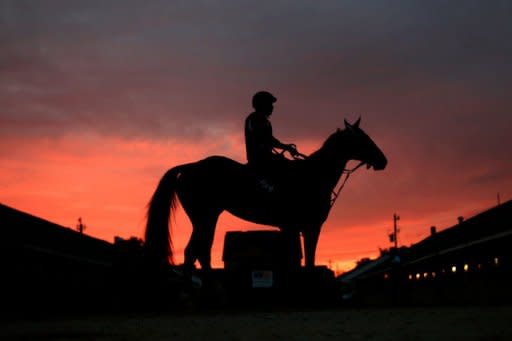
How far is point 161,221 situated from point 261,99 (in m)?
2.66

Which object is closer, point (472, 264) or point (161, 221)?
point (161, 221)

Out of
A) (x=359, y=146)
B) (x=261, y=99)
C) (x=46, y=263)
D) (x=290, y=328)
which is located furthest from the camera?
(x=46, y=263)

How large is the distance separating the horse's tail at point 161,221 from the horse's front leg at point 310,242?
2202 millimetres

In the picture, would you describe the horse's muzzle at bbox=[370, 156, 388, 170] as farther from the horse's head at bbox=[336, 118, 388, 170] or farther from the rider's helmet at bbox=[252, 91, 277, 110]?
the rider's helmet at bbox=[252, 91, 277, 110]

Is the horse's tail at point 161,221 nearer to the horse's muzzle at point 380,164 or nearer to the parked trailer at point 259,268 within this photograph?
the horse's muzzle at point 380,164

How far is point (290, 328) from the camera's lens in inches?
220

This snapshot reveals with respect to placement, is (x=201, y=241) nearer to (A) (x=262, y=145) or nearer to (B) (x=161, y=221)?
(B) (x=161, y=221)

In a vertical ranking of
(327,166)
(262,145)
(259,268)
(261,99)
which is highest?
(261,99)

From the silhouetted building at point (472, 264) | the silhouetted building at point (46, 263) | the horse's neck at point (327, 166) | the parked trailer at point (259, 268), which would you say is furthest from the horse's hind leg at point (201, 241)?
the silhouetted building at point (472, 264)

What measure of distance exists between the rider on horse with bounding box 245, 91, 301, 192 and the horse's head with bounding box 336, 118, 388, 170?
1078 millimetres

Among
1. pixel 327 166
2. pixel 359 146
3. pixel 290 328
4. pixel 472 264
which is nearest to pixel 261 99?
pixel 327 166

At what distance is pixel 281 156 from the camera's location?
10195mm

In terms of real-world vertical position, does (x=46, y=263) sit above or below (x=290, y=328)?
above

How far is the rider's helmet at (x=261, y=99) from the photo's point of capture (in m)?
10.2
